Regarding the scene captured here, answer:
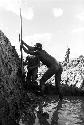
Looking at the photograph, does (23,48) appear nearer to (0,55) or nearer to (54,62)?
(54,62)

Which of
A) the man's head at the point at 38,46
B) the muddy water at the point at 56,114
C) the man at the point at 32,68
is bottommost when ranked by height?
the muddy water at the point at 56,114

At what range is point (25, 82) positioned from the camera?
8359mm

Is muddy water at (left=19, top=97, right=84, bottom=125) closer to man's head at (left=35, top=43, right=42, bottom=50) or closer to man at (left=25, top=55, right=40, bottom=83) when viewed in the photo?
man at (left=25, top=55, right=40, bottom=83)

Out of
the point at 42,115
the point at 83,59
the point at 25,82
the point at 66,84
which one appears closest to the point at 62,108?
the point at 42,115

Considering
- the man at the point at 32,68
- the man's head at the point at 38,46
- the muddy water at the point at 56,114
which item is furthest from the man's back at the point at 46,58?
the muddy water at the point at 56,114

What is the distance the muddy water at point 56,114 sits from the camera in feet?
18.1

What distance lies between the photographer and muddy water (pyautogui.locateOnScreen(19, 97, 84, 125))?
18.1 feet

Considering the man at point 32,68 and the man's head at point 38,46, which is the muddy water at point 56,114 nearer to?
the man at point 32,68

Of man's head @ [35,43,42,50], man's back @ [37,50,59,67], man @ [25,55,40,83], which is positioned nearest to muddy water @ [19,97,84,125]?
man @ [25,55,40,83]

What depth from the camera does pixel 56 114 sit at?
634 centimetres

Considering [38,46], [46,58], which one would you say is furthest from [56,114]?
[38,46]

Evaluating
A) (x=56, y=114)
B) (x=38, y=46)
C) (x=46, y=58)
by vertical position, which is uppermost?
(x=38, y=46)

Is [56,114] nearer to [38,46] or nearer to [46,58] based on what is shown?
[46,58]

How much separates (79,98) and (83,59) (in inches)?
160
